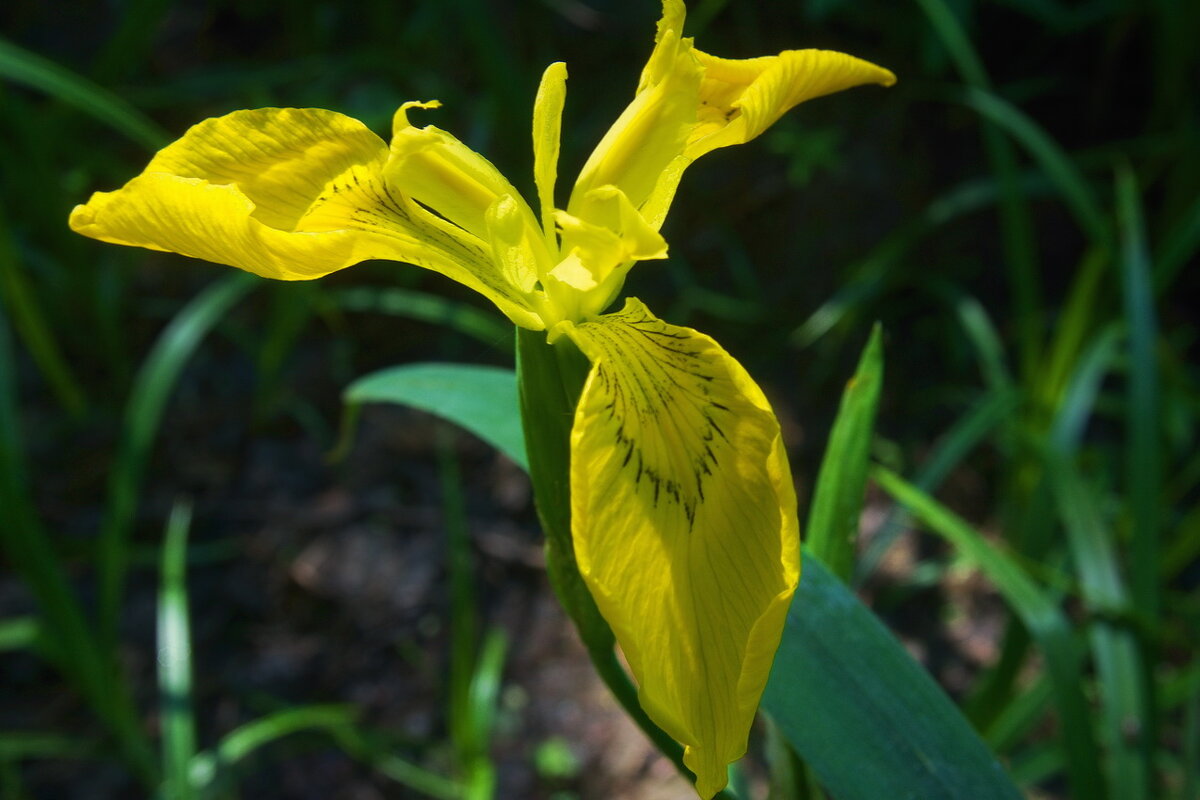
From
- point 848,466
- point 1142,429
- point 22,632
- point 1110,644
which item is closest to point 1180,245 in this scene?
point 1142,429

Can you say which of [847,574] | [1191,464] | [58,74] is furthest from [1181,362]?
[58,74]

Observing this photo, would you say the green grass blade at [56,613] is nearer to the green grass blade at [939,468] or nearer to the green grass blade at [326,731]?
the green grass blade at [326,731]

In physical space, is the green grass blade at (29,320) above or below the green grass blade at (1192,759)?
above

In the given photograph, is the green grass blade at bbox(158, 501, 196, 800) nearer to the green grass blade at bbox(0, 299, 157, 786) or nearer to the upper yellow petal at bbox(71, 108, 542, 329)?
the green grass blade at bbox(0, 299, 157, 786)

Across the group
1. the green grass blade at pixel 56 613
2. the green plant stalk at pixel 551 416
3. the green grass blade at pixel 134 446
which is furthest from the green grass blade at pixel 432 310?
the green plant stalk at pixel 551 416

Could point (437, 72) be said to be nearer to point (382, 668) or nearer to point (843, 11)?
point (843, 11)

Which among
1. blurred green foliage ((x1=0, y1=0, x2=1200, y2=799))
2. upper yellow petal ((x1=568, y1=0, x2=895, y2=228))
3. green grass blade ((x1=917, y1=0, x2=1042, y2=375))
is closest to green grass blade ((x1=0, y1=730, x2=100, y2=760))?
blurred green foliage ((x1=0, y1=0, x2=1200, y2=799))

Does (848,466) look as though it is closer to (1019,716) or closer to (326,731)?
(1019,716)
